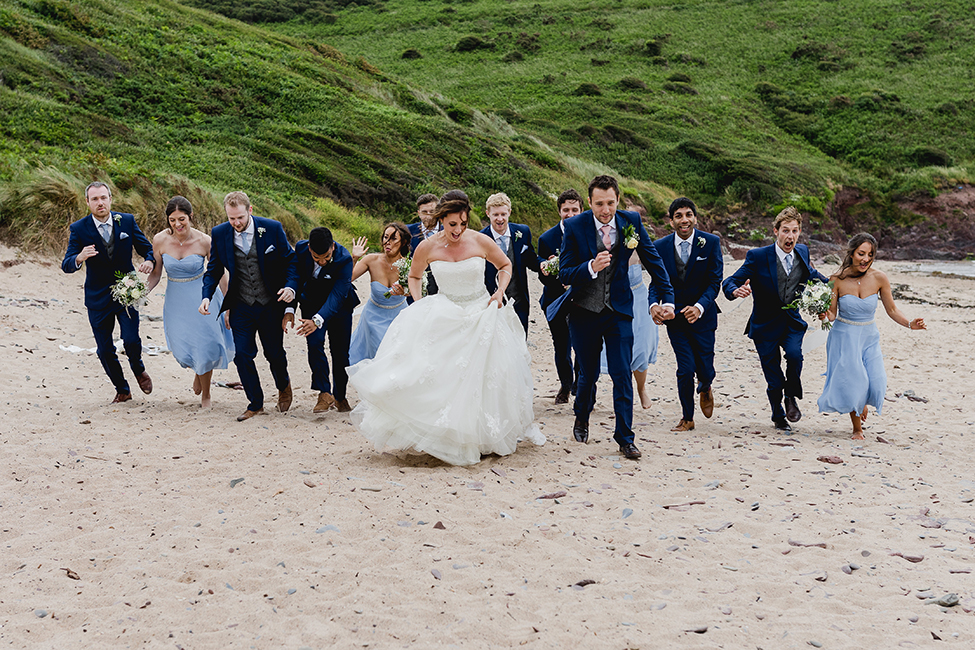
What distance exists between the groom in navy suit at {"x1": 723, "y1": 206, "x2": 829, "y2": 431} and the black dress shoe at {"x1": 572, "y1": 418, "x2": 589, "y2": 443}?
214 cm

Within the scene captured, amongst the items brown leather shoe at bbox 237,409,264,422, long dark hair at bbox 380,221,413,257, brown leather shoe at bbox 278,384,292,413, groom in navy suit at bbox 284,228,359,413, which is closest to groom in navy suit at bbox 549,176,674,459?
long dark hair at bbox 380,221,413,257

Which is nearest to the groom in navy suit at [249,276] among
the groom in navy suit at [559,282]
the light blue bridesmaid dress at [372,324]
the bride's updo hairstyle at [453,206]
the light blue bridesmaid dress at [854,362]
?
the light blue bridesmaid dress at [372,324]

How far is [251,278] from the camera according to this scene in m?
8.33

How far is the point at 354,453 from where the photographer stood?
23.6 feet

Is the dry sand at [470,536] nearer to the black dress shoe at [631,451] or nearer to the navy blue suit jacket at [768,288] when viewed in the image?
the black dress shoe at [631,451]

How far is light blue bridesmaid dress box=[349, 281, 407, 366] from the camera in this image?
9.31m

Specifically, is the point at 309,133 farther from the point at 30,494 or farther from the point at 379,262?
the point at 30,494

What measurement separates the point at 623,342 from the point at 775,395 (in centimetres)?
254

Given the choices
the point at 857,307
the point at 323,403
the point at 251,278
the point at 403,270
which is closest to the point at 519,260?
the point at 403,270

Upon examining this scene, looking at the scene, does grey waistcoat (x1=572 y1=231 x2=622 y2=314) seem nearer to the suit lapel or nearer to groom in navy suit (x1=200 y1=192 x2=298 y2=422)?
the suit lapel

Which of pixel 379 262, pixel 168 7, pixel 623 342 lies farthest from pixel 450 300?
pixel 168 7

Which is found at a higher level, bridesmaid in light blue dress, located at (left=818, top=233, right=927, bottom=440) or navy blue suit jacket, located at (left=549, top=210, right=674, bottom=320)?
navy blue suit jacket, located at (left=549, top=210, right=674, bottom=320)

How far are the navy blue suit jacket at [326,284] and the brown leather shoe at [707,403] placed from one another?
421 centimetres

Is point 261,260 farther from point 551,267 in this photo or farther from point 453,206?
point 551,267
